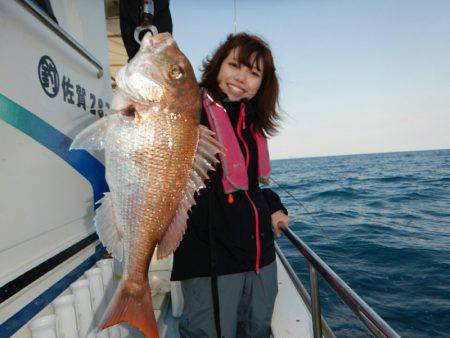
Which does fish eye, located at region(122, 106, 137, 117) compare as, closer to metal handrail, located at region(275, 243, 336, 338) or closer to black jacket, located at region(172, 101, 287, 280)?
black jacket, located at region(172, 101, 287, 280)

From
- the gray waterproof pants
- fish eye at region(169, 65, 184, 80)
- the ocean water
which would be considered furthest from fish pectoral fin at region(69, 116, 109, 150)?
the ocean water

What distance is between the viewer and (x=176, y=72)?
4.30 ft

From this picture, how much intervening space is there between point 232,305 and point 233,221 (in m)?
0.53

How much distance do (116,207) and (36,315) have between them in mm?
705

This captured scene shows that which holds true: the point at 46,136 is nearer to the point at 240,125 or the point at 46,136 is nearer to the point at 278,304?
the point at 240,125

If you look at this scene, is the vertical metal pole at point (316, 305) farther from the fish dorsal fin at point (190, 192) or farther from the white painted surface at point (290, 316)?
the fish dorsal fin at point (190, 192)

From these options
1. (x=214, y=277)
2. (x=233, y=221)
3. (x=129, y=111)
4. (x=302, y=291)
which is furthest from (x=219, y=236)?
(x=302, y=291)

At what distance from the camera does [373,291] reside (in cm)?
560

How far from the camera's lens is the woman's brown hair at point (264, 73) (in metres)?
2.17

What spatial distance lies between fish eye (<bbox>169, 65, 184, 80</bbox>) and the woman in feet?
1.71

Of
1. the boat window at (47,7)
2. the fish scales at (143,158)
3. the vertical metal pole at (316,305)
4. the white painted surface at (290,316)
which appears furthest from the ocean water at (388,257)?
the boat window at (47,7)

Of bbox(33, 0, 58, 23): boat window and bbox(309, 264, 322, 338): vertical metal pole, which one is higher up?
bbox(33, 0, 58, 23): boat window

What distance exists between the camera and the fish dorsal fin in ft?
4.41

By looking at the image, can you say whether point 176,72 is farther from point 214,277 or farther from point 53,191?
point 214,277
